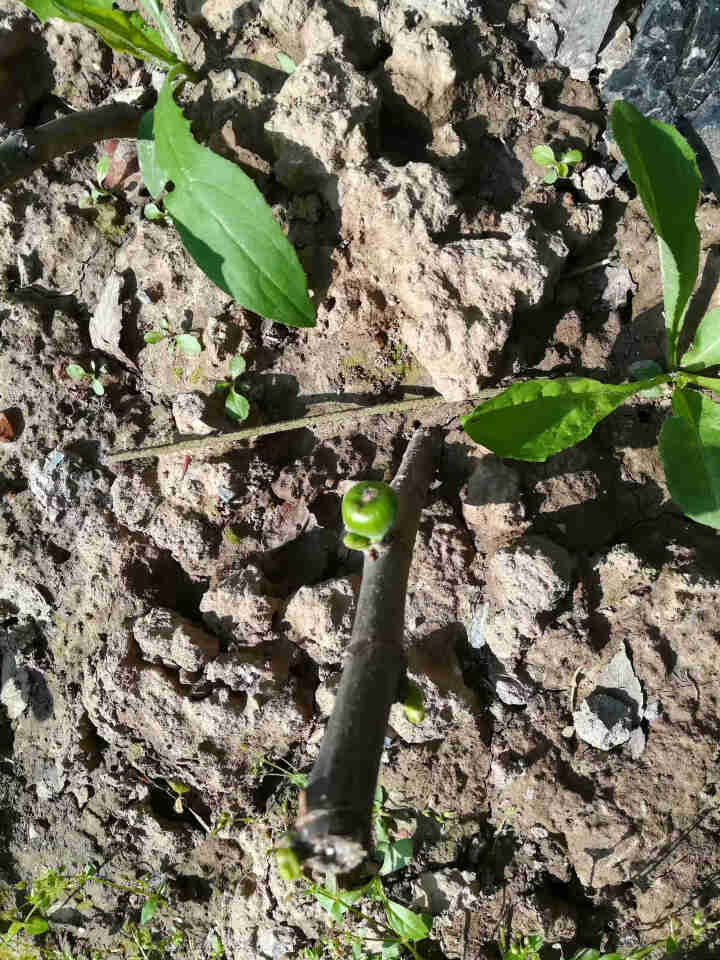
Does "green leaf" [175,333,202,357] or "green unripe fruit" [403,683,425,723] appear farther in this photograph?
"green leaf" [175,333,202,357]

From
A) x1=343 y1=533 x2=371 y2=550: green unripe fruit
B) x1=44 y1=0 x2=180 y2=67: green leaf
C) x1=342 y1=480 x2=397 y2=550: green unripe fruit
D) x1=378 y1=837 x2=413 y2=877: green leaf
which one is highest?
x1=44 y1=0 x2=180 y2=67: green leaf

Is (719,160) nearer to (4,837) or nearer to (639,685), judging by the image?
(639,685)

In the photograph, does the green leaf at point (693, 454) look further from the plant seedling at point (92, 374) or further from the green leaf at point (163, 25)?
the green leaf at point (163, 25)

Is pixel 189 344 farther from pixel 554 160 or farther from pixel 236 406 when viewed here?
pixel 554 160

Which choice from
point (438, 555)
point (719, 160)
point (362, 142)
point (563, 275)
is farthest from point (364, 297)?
point (719, 160)

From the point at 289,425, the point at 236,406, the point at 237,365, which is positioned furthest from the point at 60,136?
the point at 289,425

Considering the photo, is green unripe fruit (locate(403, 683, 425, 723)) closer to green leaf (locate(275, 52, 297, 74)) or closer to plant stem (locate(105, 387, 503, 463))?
plant stem (locate(105, 387, 503, 463))

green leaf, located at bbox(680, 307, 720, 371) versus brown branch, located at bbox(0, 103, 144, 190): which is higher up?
brown branch, located at bbox(0, 103, 144, 190)

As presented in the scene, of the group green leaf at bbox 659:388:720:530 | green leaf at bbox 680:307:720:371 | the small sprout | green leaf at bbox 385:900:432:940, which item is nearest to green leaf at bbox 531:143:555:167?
green leaf at bbox 680:307:720:371
